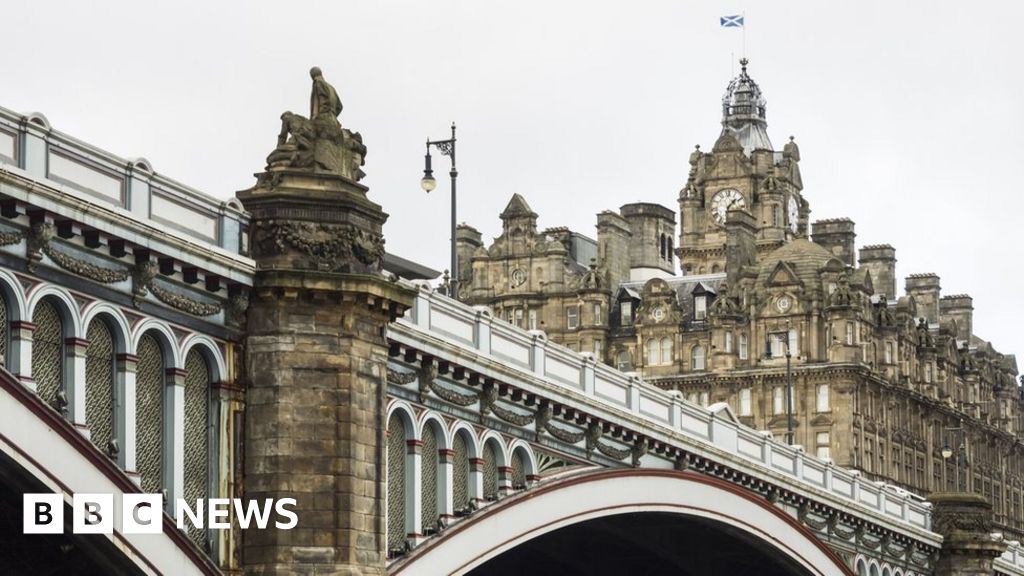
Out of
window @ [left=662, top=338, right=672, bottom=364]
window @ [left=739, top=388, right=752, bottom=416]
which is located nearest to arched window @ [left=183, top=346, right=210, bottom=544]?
window @ [left=739, top=388, right=752, bottom=416]

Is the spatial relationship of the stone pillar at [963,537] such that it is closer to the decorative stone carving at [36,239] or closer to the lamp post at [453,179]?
the lamp post at [453,179]

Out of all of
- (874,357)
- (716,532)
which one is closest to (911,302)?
(874,357)

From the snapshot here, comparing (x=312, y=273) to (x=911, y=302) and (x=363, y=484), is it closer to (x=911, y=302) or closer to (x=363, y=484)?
(x=363, y=484)

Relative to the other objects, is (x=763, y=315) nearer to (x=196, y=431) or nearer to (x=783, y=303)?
(x=783, y=303)

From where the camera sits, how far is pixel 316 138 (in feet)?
143

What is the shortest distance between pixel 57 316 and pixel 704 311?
358 ft

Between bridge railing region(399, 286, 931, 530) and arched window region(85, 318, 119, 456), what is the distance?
33.4 feet

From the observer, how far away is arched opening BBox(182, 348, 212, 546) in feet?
134

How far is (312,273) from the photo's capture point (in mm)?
42562

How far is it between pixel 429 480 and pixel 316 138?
964 centimetres

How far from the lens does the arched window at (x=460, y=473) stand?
2045 inches

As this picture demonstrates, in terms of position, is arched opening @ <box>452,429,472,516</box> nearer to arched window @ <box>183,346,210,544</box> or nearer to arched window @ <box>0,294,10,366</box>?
arched window @ <box>183,346,210,544</box>

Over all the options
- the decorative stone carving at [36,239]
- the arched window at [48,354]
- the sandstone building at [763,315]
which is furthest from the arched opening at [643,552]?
the sandstone building at [763,315]

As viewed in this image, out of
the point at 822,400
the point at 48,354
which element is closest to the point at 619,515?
the point at 48,354
